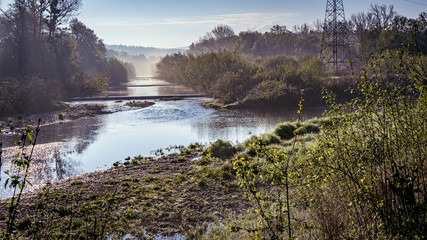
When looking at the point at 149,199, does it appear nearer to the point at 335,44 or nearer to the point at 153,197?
the point at 153,197

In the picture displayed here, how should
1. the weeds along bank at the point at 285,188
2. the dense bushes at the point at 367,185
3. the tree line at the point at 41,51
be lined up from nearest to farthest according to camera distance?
the dense bushes at the point at 367,185 → the weeds along bank at the point at 285,188 → the tree line at the point at 41,51

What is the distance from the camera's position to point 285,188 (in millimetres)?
5836

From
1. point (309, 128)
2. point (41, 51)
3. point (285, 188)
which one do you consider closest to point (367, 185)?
point (285, 188)

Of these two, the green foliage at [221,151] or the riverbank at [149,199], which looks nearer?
the riverbank at [149,199]

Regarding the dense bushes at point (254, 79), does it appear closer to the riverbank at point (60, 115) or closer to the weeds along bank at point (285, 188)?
the riverbank at point (60, 115)

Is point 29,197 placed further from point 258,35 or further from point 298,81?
point 258,35

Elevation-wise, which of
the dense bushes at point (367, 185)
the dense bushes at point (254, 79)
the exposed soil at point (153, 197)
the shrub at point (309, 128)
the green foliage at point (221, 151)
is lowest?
the exposed soil at point (153, 197)

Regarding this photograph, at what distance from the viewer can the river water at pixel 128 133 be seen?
10.8 metres

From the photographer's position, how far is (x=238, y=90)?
90.8 ft

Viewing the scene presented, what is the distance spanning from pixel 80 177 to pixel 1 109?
1426 cm

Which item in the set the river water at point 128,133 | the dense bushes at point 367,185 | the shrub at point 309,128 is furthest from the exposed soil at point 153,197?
the shrub at point 309,128

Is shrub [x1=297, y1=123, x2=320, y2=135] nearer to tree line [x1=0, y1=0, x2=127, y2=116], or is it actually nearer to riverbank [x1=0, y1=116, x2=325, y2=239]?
riverbank [x1=0, y1=116, x2=325, y2=239]

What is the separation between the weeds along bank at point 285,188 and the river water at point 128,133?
166cm

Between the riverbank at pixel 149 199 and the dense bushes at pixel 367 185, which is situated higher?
the dense bushes at pixel 367 185
